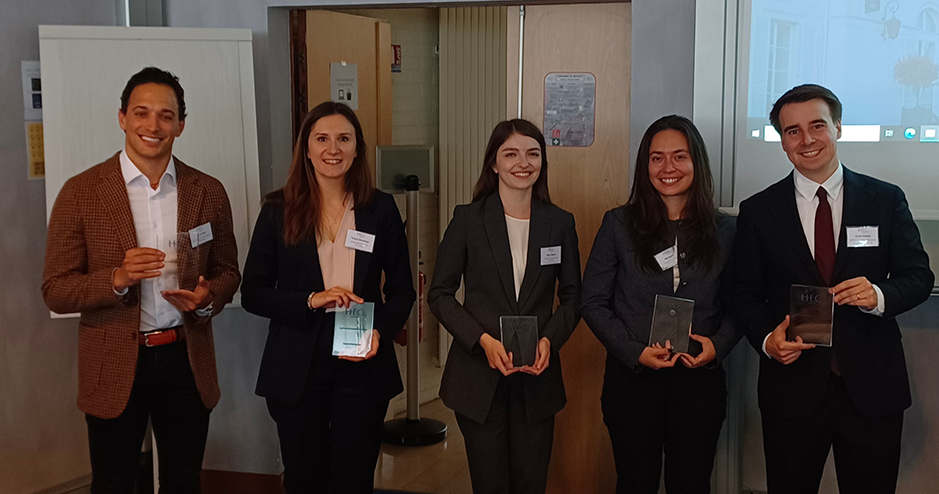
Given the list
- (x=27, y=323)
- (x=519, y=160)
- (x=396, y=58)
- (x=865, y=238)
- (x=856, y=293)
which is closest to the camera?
(x=856, y=293)

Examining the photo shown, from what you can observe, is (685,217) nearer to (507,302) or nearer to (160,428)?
(507,302)

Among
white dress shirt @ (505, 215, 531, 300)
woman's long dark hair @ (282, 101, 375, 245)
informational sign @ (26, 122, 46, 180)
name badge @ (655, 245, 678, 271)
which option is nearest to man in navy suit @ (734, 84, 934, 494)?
name badge @ (655, 245, 678, 271)

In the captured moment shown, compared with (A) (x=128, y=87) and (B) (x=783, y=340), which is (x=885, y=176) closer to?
(B) (x=783, y=340)

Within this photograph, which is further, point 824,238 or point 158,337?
point 158,337

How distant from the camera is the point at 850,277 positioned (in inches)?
97.0

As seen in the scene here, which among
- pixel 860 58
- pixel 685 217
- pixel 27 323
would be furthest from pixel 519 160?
pixel 27 323

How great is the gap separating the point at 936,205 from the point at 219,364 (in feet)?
10.3

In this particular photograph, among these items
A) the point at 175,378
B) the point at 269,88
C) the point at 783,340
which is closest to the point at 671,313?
the point at 783,340

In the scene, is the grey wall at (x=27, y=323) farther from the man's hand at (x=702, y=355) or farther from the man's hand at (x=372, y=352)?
the man's hand at (x=702, y=355)

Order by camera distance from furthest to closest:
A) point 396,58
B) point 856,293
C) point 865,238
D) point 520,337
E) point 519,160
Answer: point 396,58 < point 519,160 < point 520,337 < point 865,238 < point 856,293

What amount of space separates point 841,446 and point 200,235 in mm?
2177

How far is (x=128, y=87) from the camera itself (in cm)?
263

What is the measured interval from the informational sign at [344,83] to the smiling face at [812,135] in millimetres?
2255

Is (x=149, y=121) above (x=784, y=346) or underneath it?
above
